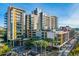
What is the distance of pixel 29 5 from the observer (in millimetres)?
1637

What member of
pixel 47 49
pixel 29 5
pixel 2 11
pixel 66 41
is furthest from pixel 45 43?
pixel 2 11

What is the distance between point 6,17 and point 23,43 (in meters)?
0.28

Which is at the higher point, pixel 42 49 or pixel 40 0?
pixel 40 0

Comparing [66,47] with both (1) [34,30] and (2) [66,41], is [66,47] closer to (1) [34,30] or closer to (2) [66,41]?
(2) [66,41]

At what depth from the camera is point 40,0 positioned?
164cm

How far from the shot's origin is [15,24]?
5.40ft

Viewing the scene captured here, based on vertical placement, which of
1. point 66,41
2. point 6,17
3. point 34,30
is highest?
point 6,17

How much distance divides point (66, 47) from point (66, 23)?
0.22 metres

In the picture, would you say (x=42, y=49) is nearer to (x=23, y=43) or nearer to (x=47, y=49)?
(x=47, y=49)

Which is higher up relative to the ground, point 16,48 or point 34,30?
point 34,30

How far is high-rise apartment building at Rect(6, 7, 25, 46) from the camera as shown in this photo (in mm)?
1631

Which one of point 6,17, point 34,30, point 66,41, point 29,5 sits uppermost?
point 29,5

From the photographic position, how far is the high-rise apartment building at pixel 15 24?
1631mm

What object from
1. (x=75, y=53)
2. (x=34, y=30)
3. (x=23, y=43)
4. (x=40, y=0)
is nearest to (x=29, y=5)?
(x=40, y=0)
